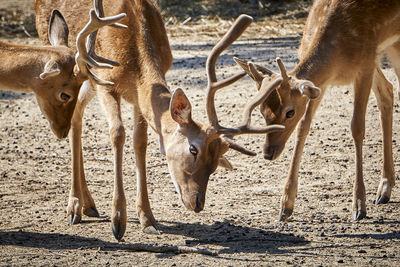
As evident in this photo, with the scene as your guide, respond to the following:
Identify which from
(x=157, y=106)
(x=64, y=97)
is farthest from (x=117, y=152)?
(x=64, y=97)

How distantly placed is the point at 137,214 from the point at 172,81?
5015 mm

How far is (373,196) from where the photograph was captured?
24.6 feet

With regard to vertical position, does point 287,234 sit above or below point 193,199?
below

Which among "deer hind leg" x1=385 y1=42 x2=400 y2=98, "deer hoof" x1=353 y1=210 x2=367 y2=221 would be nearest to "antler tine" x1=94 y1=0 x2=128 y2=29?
"deer hoof" x1=353 y1=210 x2=367 y2=221

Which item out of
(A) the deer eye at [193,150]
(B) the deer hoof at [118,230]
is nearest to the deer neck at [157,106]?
(A) the deer eye at [193,150]

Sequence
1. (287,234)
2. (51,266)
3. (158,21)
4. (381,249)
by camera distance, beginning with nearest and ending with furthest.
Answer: (51,266), (381,249), (287,234), (158,21)

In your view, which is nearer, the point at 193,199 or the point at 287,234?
the point at 193,199

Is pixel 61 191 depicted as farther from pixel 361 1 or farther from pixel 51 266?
pixel 361 1

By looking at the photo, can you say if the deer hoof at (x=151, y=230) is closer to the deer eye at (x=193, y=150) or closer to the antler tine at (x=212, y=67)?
the deer eye at (x=193, y=150)

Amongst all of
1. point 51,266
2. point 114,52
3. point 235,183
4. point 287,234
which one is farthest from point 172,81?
point 51,266

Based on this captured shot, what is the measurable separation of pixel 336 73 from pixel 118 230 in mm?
2826

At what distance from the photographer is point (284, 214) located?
686cm

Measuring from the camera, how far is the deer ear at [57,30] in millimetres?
7047

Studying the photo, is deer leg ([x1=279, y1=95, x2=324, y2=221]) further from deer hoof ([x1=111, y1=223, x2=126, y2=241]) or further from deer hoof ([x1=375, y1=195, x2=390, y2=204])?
deer hoof ([x1=111, y1=223, x2=126, y2=241])
